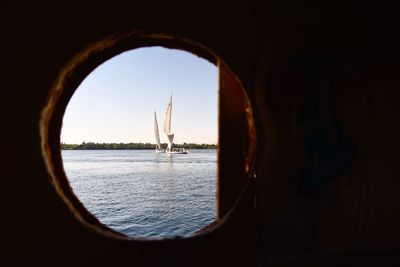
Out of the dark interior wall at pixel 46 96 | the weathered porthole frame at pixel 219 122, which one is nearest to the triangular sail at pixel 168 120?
the weathered porthole frame at pixel 219 122

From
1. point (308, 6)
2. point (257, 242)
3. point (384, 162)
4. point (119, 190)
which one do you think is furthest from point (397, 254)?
point (119, 190)

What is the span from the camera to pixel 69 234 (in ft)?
10.2

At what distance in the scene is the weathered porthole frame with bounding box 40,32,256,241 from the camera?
3252mm

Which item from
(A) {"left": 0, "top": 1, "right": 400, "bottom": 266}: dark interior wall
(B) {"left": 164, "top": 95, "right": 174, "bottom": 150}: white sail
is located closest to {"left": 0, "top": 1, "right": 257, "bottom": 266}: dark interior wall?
(A) {"left": 0, "top": 1, "right": 400, "bottom": 266}: dark interior wall

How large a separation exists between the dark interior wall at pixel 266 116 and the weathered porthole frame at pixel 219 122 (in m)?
0.11

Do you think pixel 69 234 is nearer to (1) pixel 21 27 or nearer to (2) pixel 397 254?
(1) pixel 21 27

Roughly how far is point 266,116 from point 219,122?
83 centimetres

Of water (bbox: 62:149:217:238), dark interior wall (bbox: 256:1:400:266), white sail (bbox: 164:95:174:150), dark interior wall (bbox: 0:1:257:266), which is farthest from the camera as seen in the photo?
white sail (bbox: 164:95:174:150)

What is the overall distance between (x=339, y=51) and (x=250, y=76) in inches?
44.5

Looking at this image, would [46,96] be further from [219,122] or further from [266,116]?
[266,116]

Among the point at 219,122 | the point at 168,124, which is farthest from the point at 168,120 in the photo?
the point at 219,122

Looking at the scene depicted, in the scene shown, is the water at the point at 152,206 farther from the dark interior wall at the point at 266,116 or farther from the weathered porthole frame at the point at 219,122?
the dark interior wall at the point at 266,116

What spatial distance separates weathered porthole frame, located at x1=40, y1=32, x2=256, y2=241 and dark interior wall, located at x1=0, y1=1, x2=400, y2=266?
106 mm

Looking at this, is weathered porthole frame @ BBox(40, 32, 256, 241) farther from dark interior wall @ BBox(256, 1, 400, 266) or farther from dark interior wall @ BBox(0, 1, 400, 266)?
dark interior wall @ BBox(256, 1, 400, 266)
